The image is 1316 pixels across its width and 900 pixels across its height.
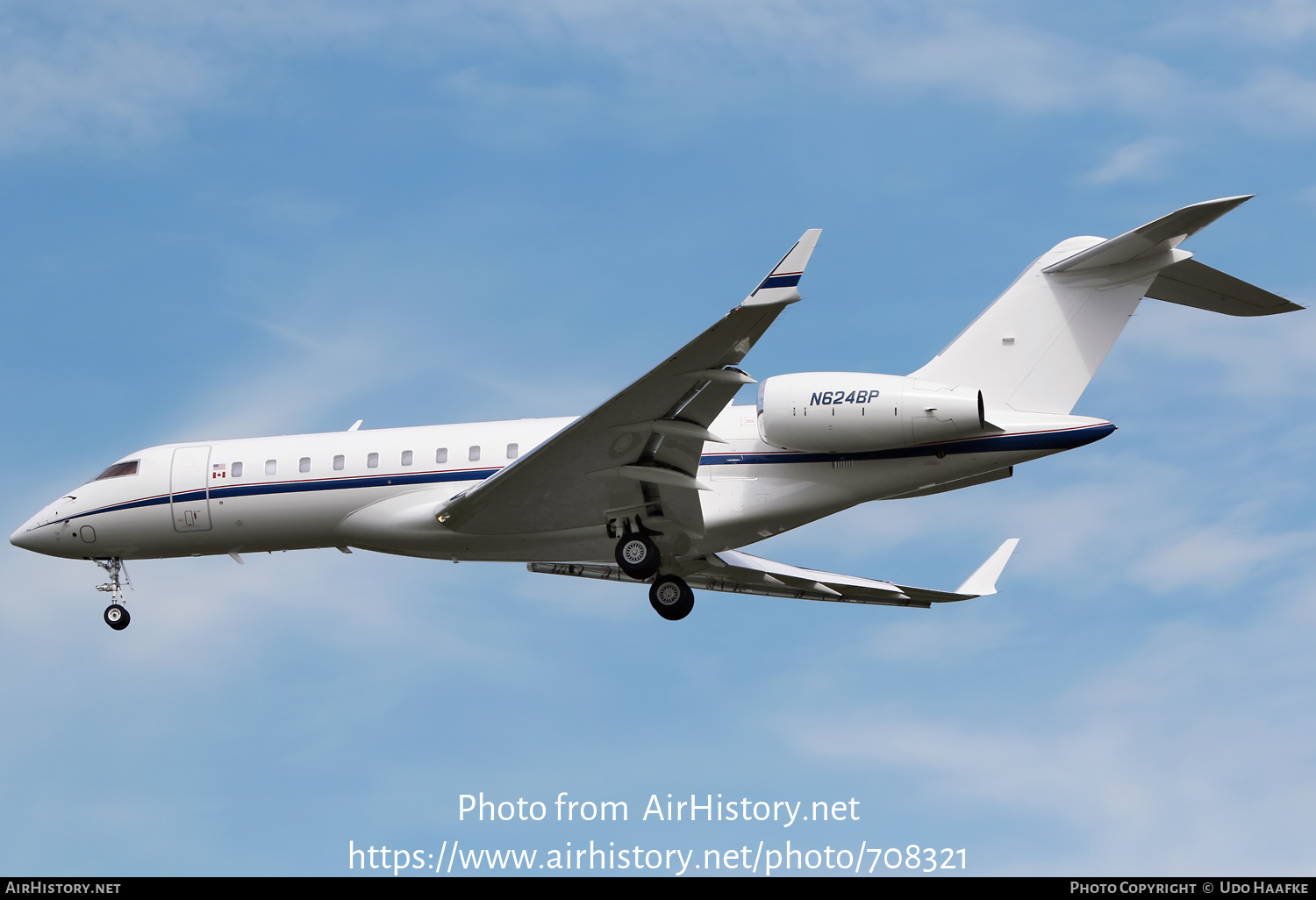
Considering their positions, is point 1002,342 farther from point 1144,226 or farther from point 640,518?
point 640,518

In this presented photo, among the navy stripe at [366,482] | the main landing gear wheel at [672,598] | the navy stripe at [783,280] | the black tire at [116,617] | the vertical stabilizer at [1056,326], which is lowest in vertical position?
the main landing gear wheel at [672,598]

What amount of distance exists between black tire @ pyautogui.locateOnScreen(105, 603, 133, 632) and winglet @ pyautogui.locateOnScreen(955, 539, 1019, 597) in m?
12.4

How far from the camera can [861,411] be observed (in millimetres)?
16047

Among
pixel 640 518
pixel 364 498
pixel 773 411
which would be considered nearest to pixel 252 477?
pixel 364 498

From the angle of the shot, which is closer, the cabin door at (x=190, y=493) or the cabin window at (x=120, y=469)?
the cabin door at (x=190, y=493)

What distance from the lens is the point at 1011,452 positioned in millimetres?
16453

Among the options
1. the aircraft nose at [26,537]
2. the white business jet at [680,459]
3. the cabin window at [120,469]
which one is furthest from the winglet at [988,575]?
the aircraft nose at [26,537]

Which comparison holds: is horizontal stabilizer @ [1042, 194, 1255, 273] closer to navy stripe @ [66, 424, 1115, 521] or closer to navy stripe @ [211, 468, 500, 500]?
navy stripe @ [66, 424, 1115, 521]

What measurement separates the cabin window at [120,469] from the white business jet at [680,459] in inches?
1.0

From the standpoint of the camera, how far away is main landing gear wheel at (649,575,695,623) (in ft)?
59.9

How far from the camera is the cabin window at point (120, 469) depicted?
19.8 metres

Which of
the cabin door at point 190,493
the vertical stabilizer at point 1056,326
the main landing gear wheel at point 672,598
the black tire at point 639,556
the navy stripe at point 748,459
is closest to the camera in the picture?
the navy stripe at point 748,459

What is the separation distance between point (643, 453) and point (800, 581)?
5626 mm

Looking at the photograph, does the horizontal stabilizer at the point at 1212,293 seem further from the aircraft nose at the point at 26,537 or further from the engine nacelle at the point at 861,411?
the aircraft nose at the point at 26,537
